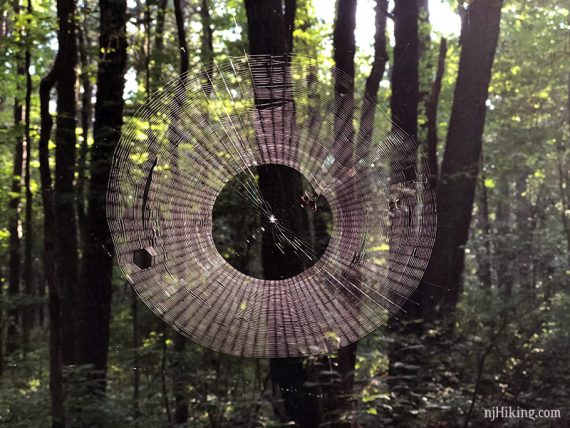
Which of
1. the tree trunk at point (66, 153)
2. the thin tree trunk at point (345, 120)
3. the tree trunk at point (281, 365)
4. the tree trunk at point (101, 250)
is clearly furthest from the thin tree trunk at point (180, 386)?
the thin tree trunk at point (345, 120)

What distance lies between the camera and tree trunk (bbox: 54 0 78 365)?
5.70 meters

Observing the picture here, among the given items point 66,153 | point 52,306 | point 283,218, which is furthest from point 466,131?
point 52,306

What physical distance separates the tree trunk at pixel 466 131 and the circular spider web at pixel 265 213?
4.24 meters

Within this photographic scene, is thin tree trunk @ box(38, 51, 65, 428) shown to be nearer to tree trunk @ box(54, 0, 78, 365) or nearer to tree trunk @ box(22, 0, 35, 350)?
tree trunk @ box(54, 0, 78, 365)

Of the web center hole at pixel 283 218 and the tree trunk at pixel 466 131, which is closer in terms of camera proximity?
the web center hole at pixel 283 218

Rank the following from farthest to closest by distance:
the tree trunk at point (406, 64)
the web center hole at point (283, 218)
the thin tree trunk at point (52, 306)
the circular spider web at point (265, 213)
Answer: the tree trunk at point (406, 64), the thin tree trunk at point (52, 306), the web center hole at point (283, 218), the circular spider web at point (265, 213)

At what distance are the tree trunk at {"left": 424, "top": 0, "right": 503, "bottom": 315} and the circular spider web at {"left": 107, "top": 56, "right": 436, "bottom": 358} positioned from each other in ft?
13.9

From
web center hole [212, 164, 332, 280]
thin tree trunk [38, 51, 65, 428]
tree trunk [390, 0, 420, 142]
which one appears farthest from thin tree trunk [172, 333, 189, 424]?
tree trunk [390, 0, 420, 142]

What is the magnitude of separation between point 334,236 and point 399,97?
13.9ft

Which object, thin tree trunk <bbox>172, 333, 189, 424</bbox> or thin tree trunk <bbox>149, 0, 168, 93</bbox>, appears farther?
thin tree trunk <bbox>149, 0, 168, 93</bbox>

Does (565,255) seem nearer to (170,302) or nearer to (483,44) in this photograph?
(483,44)

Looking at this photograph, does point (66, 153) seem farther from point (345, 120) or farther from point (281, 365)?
point (345, 120)

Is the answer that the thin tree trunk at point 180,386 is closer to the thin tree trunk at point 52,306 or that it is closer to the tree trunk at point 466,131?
the thin tree trunk at point 52,306

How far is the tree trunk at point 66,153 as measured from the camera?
224 inches
